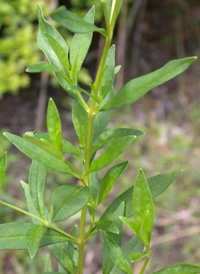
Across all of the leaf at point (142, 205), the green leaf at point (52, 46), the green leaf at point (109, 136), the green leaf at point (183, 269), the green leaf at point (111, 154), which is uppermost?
the green leaf at point (52, 46)

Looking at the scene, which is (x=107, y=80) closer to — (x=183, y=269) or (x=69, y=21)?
(x=69, y=21)

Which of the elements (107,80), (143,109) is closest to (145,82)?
(107,80)

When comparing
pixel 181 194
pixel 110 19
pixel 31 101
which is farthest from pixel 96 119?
pixel 31 101

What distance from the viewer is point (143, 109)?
284 centimetres

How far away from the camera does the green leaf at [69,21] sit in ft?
1.05

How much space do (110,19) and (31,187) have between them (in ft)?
0.79

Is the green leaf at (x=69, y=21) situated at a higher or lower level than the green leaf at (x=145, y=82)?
higher

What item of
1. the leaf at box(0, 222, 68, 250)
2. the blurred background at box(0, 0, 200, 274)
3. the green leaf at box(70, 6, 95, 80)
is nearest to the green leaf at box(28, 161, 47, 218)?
the leaf at box(0, 222, 68, 250)

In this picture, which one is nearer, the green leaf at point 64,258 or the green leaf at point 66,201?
the green leaf at point 66,201

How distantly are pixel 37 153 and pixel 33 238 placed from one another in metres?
0.09

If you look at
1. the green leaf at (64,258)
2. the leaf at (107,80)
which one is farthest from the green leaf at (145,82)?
the green leaf at (64,258)

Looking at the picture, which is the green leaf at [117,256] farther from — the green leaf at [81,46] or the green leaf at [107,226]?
the green leaf at [81,46]

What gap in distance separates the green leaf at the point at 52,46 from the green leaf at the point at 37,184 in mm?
137

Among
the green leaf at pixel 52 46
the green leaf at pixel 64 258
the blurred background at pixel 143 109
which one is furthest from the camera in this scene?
the blurred background at pixel 143 109
